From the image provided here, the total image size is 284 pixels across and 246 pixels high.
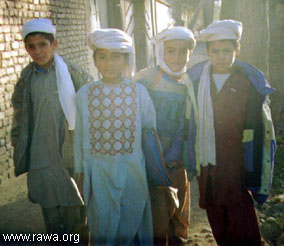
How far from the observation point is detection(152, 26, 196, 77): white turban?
2.62 metres

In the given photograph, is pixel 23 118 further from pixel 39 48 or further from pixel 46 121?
pixel 39 48

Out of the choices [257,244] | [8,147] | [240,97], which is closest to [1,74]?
[8,147]

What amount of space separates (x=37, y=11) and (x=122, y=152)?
146 inches

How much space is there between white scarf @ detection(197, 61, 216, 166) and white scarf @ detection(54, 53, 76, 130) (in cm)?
98

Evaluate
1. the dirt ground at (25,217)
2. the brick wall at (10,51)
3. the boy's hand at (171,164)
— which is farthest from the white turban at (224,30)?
the brick wall at (10,51)

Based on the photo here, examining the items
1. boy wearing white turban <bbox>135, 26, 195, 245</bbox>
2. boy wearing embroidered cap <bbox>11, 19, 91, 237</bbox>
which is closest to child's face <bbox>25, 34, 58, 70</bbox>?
boy wearing embroidered cap <bbox>11, 19, 91, 237</bbox>

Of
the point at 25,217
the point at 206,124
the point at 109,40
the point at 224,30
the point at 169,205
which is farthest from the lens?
the point at 25,217

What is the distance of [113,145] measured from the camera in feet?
8.19

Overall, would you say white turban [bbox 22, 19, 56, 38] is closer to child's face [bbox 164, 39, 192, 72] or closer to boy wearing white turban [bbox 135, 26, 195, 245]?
boy wearing white turban [bbox 135, 26, 195, 245]

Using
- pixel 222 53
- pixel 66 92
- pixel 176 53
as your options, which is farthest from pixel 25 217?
pixel 222 53

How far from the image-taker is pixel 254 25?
5.29 m

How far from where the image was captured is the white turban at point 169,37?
8.60 feet

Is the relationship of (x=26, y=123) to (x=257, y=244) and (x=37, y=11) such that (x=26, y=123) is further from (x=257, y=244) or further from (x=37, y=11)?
(x=37, y=11)

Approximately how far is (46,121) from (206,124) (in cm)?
125
